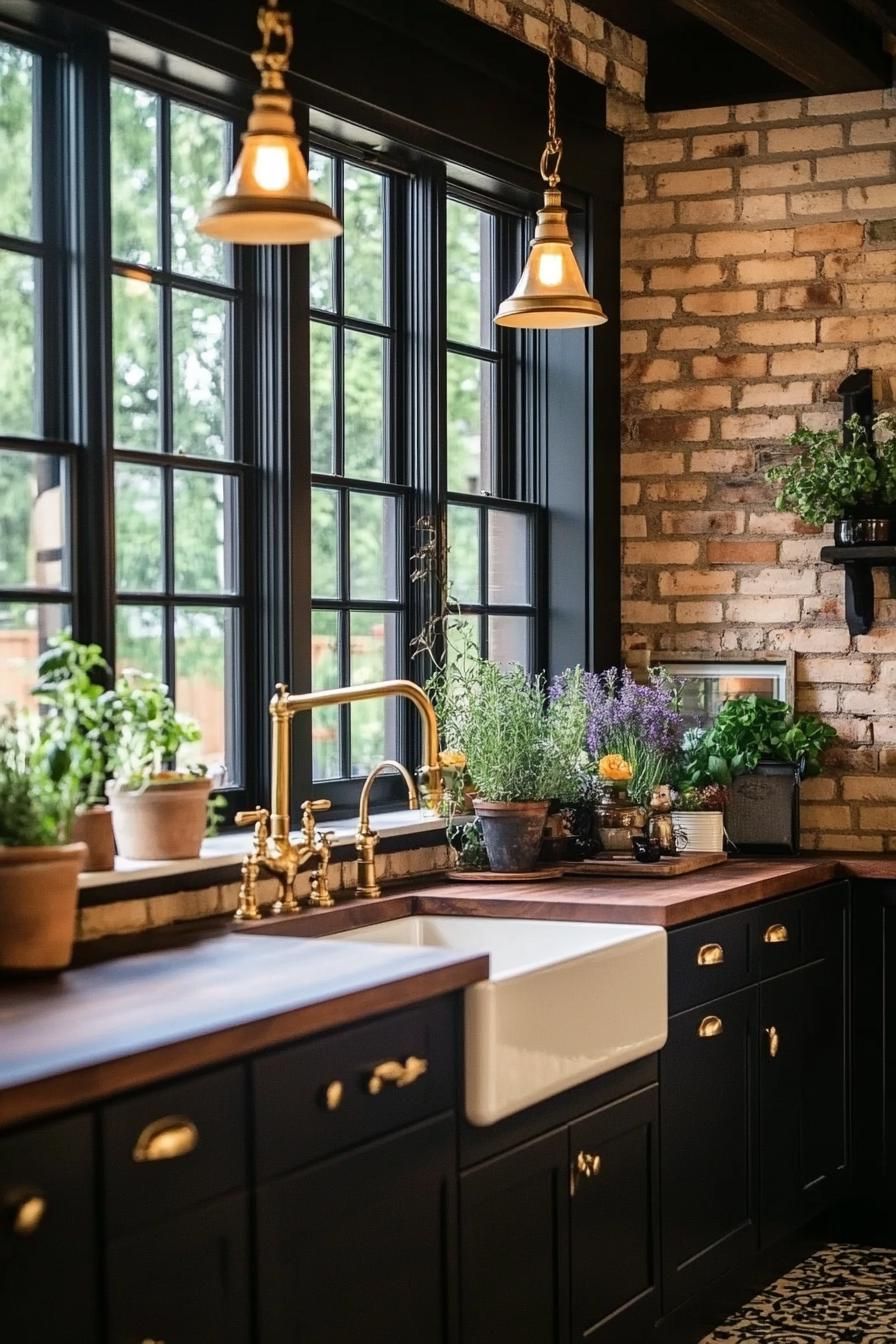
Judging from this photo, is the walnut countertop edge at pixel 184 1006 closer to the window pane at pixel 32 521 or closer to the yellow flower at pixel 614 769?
the window pane at pixel 32 521

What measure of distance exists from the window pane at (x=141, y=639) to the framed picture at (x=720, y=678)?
1887 mm

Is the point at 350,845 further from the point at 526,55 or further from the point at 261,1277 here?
the point at 526,55

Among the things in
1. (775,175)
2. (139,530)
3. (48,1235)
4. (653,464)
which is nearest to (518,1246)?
(48,1235)

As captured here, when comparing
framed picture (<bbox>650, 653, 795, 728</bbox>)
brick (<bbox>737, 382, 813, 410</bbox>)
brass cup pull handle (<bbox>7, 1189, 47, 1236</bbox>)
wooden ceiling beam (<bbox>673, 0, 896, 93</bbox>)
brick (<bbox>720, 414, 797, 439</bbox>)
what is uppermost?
wooden ceiling beam (<bbox>673, 0, 896, 93</bbox>)

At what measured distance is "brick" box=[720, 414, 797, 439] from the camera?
5.19 m

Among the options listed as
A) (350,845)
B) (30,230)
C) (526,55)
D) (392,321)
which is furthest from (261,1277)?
(526,55)

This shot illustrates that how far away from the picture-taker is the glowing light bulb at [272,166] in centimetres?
273

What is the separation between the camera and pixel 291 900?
3605 mm

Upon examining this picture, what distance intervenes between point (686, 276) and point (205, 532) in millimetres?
1955

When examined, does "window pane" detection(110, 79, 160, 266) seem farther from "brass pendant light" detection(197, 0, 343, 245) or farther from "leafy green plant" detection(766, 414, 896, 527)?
"leafy green plant" detection(766, 414, 896, 527)

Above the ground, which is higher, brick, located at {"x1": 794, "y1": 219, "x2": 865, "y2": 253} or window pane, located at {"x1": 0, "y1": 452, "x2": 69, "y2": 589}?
brick, located at {"x1": 794, "y1": 219, "x2": 865, "y2": 253}

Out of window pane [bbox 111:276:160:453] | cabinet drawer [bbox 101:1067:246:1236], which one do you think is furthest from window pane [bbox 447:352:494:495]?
cabinet drawer [bbox 101:1067:246:1236]

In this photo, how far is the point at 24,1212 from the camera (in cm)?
207

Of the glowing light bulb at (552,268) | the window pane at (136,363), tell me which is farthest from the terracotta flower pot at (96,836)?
the glowing light bulb at (552,268)
